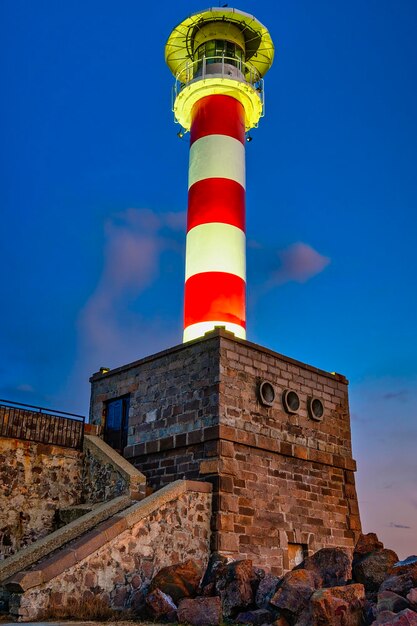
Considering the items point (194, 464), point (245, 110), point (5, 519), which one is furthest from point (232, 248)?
point (5, 519)

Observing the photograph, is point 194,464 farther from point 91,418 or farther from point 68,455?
point 91,418

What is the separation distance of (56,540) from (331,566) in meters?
4.18

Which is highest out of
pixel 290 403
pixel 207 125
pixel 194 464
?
pixel 207 125

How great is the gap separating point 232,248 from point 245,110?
5.01 meters

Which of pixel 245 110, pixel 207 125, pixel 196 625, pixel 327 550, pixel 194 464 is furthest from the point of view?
pixel 245 110

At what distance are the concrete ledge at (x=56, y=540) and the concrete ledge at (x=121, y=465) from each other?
1.40ft

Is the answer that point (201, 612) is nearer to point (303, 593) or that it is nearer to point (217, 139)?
point (303, 593)

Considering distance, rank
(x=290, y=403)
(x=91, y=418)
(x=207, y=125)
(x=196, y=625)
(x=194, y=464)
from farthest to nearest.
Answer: (x=207, y=125) < (x=91, y=418) < (x=290, y=403) < (x=194, y=464) < (x=196, y=625)

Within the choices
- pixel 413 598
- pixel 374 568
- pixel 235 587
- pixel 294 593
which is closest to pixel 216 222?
pixel 235 587

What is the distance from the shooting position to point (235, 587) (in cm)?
892

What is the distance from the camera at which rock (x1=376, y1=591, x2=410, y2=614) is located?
7.25 m

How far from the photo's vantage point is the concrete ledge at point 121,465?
40.2 ft

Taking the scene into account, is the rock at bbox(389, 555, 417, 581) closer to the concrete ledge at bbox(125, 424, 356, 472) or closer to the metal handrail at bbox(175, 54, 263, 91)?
the concrete ledge at bbox(125, 424, 356, 472)

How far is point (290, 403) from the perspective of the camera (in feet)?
47.1
